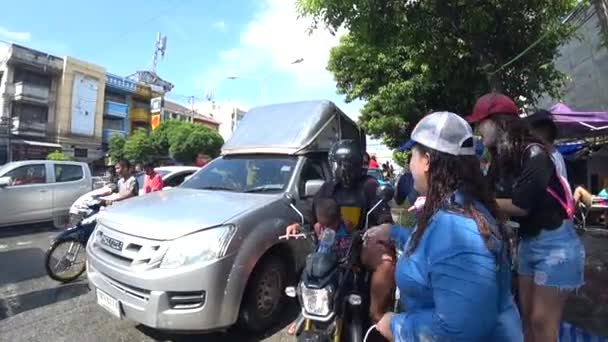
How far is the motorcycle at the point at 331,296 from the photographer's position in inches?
86.0

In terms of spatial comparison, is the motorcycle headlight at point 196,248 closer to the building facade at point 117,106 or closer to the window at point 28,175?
the window at point 28,175

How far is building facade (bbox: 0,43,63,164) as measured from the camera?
89.0 feet

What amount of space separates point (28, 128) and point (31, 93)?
244 centimetres

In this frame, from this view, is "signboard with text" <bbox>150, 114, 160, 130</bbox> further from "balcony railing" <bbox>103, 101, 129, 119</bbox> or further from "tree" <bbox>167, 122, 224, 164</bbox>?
Answer: "tree" <bbox>167, 122, 224, 164</bbox>

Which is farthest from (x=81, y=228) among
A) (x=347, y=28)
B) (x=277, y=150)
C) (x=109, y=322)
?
(x=347, y=28)

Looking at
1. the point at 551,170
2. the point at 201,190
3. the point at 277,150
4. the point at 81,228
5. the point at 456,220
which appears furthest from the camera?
the point at 81,228

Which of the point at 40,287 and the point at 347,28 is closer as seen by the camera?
the point at 40,287

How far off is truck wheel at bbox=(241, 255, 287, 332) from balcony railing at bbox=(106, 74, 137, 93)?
35.7 meters

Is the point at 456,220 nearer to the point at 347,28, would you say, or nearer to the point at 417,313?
the point at 417,313

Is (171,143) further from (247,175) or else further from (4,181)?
(247,175)

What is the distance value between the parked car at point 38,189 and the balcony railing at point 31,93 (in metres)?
22.4

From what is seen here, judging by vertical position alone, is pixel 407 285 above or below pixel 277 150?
below

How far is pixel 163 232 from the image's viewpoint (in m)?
3.15

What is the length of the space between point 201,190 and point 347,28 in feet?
10.0
